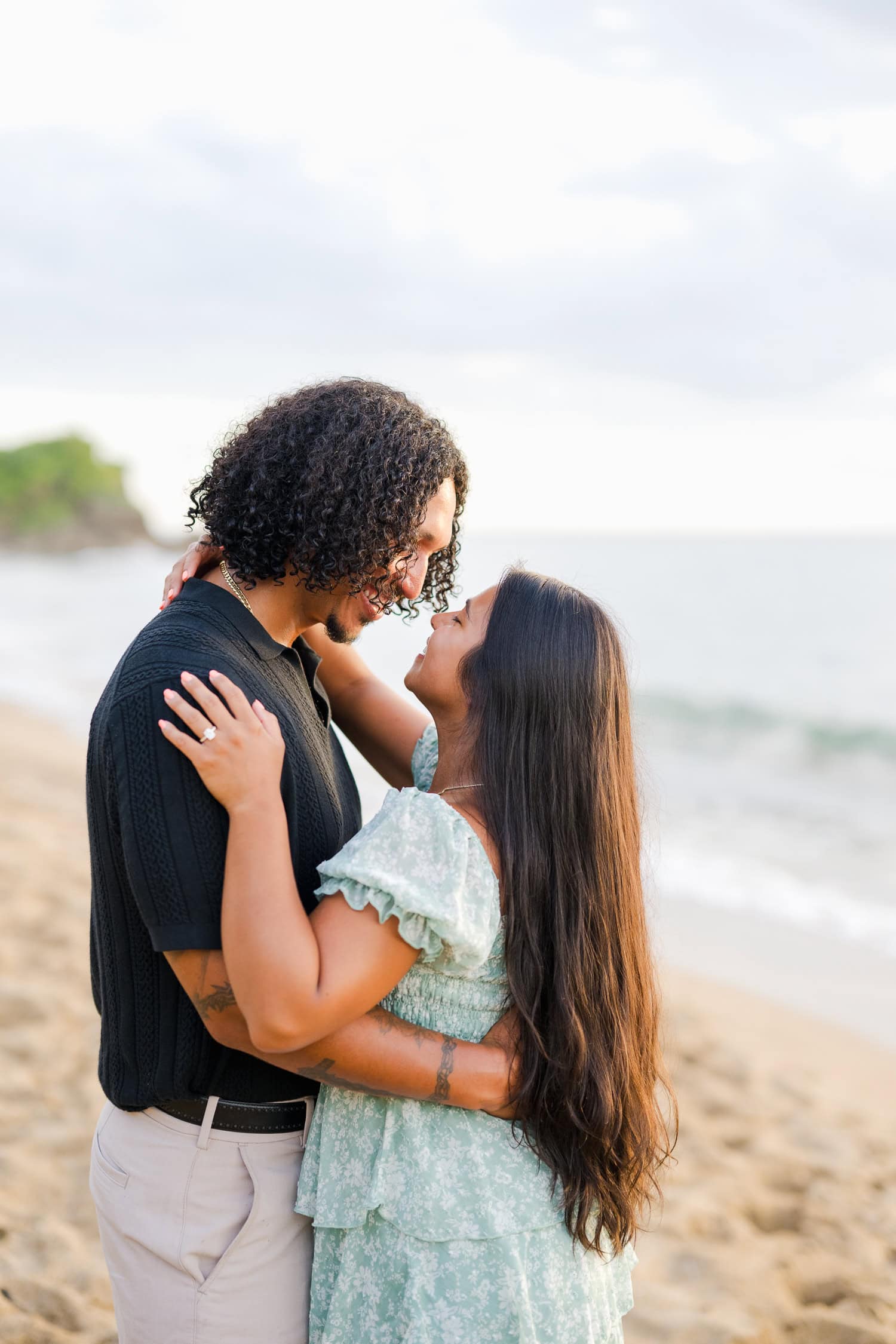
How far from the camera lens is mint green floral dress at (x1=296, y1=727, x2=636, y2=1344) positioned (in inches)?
69.6

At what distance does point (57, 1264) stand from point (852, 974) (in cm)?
476

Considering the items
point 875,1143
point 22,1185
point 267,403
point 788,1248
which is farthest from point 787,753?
point 267,403

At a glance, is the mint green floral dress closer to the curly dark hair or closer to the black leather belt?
the black leather belt

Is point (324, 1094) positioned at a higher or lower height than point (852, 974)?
higher

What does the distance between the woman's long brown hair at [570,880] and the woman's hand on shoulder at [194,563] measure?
0.57 meters

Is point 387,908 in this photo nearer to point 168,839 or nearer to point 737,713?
point 168,839

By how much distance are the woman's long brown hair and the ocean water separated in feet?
0.30

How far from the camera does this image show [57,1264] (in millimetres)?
3309

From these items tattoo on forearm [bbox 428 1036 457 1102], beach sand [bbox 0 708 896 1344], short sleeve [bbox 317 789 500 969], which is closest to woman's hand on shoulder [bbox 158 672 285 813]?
short sleeve [bbox 317 789 500 969]

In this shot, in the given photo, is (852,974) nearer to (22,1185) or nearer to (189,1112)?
(22,1185)

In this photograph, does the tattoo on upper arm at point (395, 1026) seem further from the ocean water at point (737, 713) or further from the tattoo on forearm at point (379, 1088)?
the ocean water at point (737, 713)

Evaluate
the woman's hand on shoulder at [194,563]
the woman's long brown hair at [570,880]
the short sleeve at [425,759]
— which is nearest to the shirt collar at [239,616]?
the woman's hand on shoulder at [194,563]

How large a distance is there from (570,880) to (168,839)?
668 mm

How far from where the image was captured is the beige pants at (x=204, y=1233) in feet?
6.18
